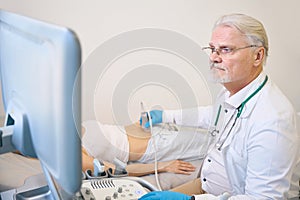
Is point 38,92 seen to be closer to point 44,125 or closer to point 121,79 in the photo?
point 44,125

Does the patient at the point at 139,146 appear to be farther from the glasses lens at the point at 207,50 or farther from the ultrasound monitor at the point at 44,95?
the ultrasound monitor at the point at 44,95

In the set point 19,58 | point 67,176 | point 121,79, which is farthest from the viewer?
point 121,79

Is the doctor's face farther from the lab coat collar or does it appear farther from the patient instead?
the patient

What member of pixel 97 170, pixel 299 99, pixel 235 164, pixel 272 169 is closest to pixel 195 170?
pixel 235 164

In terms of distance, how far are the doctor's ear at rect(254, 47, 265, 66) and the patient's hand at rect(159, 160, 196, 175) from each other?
2.06ft

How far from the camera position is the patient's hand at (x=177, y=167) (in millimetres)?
1704

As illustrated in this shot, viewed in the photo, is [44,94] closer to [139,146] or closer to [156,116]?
[139,146]

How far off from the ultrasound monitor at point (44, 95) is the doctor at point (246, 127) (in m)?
0.53

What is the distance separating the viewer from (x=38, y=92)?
66 cm

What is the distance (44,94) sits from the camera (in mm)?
631

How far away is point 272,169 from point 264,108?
0.23 m

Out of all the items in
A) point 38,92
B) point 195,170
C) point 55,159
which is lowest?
point 195,170

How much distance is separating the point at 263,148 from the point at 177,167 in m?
0.55

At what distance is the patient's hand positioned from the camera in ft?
5.59
